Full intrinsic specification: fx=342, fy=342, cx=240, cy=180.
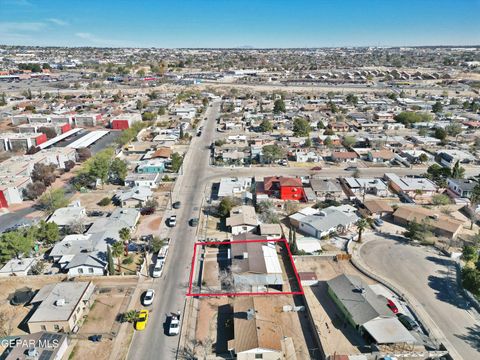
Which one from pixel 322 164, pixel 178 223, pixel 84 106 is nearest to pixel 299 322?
pixel 178 223

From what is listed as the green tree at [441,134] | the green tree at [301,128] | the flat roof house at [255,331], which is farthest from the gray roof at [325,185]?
the green tree at [441,134]

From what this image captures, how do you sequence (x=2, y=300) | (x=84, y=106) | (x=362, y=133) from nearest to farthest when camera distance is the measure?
1. (x=2, y=300)
2. (x=362, y=133)
3. (x=84, y=106)

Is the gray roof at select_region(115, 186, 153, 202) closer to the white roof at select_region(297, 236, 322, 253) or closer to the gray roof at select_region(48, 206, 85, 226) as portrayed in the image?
the gray roof at select_region(48, 206, 85, 226)

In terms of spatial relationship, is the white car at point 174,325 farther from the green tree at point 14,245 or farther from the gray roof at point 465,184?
the gray roof at point 465,184

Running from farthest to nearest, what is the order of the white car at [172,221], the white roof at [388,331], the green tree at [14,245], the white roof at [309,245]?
the white car at [172,221], the white roof at [309,245], the green tree at [14,245], the white roof at [388,331]

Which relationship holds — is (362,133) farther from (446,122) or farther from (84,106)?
(84,106)

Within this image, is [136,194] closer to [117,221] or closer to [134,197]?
[134,197]
